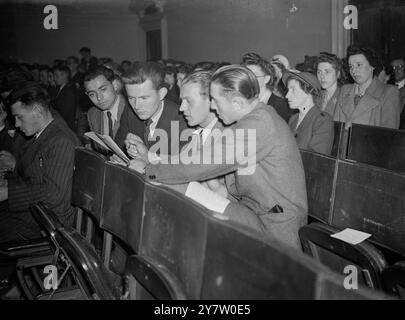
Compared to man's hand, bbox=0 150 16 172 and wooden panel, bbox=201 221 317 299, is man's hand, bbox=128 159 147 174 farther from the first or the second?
man's hand, bbox=0 150 16 172

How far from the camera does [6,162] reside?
3395 millimetres

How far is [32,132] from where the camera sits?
9.87 feet

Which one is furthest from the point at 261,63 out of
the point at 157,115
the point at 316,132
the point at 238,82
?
the point at 238,82

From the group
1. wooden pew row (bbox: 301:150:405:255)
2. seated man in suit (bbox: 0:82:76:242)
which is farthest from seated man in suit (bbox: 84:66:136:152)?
wooden pew row (bbox: 301:150:405:255)

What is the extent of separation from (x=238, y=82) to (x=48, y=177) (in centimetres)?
145

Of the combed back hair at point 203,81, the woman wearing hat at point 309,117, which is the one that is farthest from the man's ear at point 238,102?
the woman wearing hat at point 309,117

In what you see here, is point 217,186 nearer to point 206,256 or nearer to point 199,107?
point 199,107

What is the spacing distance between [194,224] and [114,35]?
48.1 feet

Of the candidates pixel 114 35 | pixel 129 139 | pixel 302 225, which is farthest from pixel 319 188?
pixel 114 35

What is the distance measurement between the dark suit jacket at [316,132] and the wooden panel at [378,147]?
21 cm

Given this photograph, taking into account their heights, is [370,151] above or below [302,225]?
above

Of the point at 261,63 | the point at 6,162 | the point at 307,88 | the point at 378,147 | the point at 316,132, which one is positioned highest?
the point at 261,63
